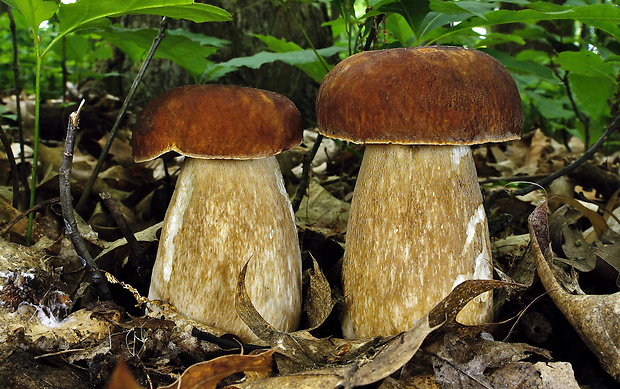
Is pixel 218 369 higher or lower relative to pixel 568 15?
lower

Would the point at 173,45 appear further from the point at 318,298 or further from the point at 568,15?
the point at 568,15

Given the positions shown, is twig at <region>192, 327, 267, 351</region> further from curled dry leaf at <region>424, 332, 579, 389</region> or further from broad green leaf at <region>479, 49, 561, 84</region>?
broad green leaf at <region>479, 49, 561, 84</region>

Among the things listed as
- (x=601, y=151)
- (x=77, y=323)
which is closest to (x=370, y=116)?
(x=77, y=323)

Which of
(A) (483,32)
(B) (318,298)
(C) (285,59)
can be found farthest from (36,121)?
(A) (483,32)

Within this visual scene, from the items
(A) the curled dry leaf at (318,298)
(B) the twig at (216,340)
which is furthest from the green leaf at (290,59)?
(B) the twig at (216,340)

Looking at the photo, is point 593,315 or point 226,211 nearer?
point 593,315

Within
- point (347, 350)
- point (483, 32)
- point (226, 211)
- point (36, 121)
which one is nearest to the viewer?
point (347, 350)
